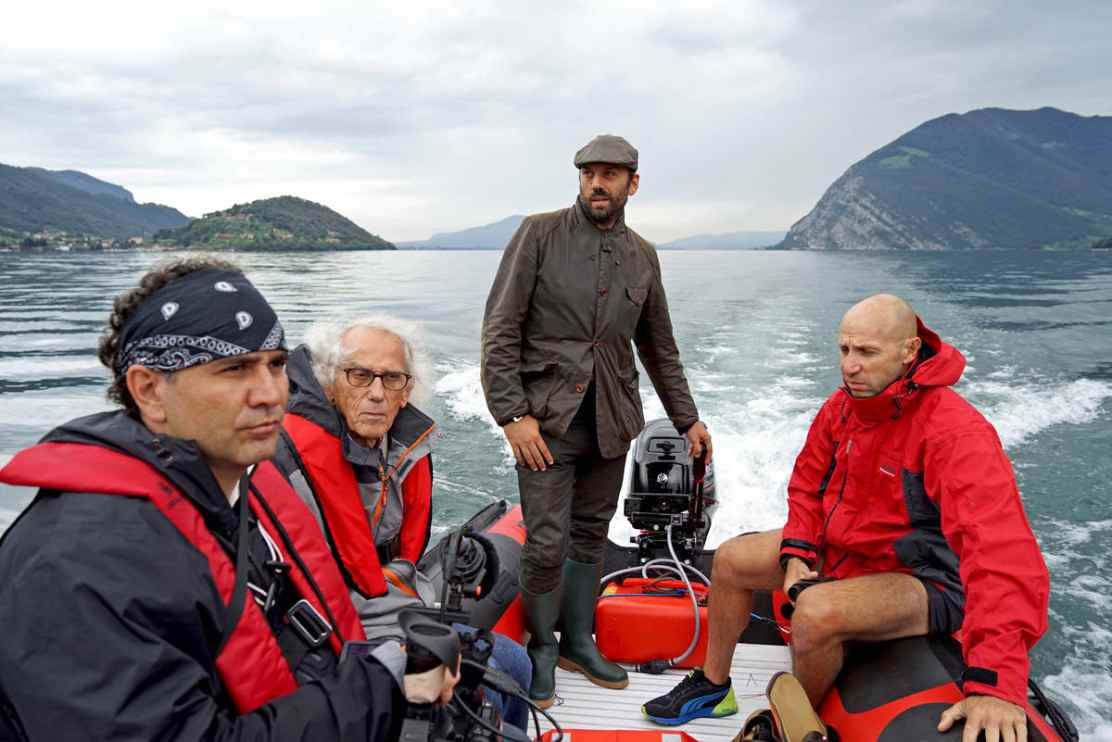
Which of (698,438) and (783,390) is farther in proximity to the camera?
(783,390)

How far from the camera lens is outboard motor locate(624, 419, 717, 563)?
3.12 m

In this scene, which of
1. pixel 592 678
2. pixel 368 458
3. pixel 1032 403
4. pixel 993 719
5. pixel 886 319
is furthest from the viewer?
pixel 1032 403

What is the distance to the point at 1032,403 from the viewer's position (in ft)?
23.6

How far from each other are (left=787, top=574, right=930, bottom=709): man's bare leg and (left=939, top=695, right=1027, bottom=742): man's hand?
328mm

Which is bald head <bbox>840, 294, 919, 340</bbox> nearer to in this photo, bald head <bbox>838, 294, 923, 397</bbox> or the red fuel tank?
bald head <bbox>838, 294, 923, 397</bbox>

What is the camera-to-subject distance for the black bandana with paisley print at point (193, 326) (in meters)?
1.13

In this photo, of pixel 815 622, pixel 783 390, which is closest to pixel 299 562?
pixel 815 622

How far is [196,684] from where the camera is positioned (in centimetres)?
100

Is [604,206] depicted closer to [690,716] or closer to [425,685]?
[425,685]

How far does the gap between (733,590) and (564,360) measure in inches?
36.4

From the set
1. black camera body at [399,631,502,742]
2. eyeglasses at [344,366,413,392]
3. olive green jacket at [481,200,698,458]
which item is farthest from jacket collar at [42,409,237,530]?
olive green jacket at [481,200,698,458]

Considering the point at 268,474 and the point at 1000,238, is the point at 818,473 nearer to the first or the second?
the point at 268,474

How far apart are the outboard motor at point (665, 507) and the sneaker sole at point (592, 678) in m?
0.67

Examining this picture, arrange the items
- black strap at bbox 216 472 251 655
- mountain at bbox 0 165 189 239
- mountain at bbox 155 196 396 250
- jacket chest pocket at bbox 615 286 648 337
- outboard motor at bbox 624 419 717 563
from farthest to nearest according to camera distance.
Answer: mountain at bbox 0 165 189 239 → mountain at bbox 155 196 396 250 → outboard motor at bbox 624 419 717 563 → jacket chest pocket at bbox 615 286 648 337 → black strap at bbox 216 472 251 655
